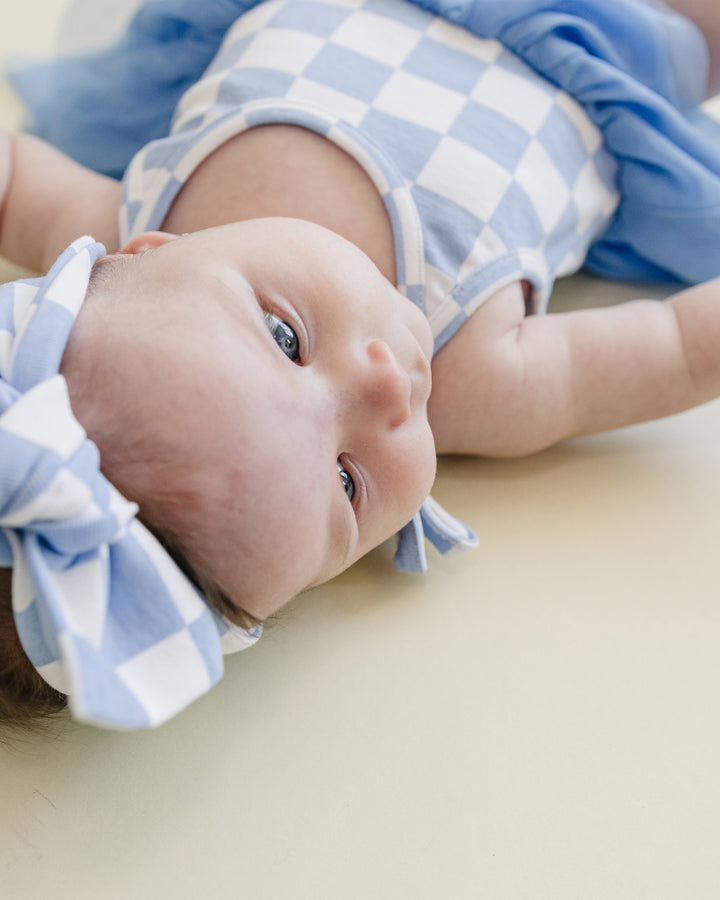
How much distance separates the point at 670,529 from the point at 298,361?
1.36 feet

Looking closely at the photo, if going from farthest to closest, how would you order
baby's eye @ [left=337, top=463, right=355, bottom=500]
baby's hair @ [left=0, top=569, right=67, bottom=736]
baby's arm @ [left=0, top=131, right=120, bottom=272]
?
baby's arm @ [left=0, top=131, right=120, bottom=272]
baby's eye @ [left=337, top=463, right=355, bottom=500]
baby's hair @ [left=0, top=569, right=67, bottom=736]

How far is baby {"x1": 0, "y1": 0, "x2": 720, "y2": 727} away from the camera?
0.59 metres

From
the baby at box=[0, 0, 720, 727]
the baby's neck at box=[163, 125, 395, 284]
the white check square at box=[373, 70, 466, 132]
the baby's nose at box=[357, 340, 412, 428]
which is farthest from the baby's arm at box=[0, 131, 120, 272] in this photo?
the baby's nose at box=[357, 340, 412, 428]

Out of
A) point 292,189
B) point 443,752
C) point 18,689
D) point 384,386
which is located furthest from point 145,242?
point 443,752

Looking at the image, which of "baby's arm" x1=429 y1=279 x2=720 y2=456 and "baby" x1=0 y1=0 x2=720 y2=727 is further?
"baby's arm" x1=429 y1=279 x2=720 y2=456

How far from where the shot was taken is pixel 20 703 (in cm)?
66

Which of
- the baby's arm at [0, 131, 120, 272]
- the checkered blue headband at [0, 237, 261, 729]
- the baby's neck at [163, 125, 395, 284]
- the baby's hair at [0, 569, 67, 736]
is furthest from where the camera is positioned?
the baby's arm at [0, 131, 120, 272]

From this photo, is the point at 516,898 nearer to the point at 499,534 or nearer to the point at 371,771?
the point at 371,771

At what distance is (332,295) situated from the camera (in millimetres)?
699

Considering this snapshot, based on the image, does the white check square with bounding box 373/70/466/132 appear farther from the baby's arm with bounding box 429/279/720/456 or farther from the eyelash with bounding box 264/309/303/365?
the eyelash with bounding box 264/309/303/365

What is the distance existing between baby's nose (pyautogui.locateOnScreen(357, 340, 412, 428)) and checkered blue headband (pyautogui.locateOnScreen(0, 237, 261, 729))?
196 millimetres

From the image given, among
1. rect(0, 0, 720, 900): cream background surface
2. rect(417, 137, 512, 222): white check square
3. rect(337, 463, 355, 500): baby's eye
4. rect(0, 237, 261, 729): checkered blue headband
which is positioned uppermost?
rect(417, 137, 512, 222): white check square

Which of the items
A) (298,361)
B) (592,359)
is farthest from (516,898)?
(592,359)

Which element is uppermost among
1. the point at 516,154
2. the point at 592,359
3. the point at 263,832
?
the point at 516,154
